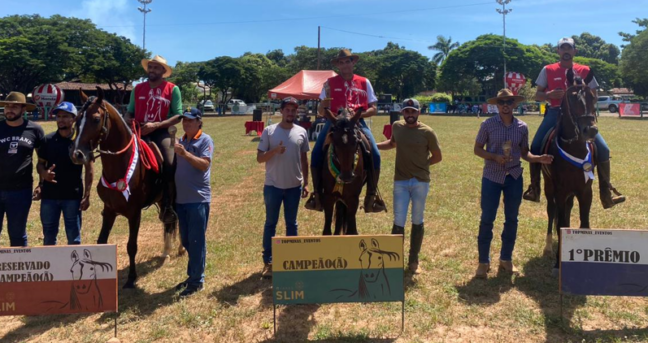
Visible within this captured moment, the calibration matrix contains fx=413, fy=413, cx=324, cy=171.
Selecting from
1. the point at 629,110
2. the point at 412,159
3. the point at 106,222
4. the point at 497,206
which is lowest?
the point at 106,222

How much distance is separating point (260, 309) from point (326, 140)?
2.11m

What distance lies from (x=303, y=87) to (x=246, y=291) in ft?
62.8

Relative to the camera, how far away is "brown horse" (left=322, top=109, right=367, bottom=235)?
455 cm

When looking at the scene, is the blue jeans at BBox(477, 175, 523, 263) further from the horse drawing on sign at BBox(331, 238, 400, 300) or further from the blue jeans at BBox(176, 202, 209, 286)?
the blue jeans at BBox(176, 202, 209, 286)

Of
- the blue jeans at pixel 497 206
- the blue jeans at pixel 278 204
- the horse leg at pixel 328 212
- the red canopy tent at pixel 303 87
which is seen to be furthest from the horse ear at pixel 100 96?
the red canopy tent at pixel 303 87

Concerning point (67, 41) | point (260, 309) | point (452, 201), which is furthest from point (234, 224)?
point (67, 41)

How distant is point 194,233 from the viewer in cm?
487

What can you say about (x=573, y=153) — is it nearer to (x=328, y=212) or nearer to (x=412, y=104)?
(x=412, y=104)

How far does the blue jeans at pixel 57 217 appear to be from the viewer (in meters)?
4.93

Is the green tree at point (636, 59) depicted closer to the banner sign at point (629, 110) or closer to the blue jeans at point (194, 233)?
the banner sign at point (629, 110)

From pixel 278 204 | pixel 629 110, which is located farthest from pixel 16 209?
pixel 629 110

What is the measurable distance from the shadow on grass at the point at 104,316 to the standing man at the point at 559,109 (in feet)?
16.8

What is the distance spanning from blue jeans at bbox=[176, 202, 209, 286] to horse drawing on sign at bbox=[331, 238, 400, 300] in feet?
5.87

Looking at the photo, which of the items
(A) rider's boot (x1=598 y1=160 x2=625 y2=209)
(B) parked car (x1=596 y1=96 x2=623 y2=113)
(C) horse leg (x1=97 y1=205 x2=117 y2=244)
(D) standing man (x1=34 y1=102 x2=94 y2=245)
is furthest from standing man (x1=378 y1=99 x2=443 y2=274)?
(B) parked car (x1=596 y1=96 x2=623 y2=113)
